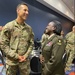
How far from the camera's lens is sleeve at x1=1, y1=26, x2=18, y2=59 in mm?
2480

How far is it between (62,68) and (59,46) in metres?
0.35

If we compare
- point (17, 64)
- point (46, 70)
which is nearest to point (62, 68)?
point (46, 70)

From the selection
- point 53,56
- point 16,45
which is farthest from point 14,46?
point 53,56

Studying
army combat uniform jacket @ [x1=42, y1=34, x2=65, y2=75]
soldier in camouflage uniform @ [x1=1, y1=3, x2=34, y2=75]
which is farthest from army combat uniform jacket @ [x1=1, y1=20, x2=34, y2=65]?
army combat uniform jacket @ [x1=42, y1=34, x2=65, y2=75]

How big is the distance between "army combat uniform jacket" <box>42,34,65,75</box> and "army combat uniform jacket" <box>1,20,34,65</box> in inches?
11.4

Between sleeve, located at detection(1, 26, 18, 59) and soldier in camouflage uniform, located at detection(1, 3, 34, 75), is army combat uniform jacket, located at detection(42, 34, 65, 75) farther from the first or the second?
sleeve, located at detection(1, 26, 18, 59)

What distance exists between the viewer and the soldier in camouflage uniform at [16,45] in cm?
251

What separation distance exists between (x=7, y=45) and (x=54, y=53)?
2.16ft

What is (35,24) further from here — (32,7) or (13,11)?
(13,11)

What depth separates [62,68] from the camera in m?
2.64

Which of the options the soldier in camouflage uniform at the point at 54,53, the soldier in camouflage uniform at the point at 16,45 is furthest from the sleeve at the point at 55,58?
the soldier in camouflage uniform at the point at 16,45

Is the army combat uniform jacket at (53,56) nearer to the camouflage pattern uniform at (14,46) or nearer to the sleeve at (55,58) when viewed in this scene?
the sleeve at (55,58)

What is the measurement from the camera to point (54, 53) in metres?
2.49

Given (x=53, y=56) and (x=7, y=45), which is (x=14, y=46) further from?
(x=53, y=56)
